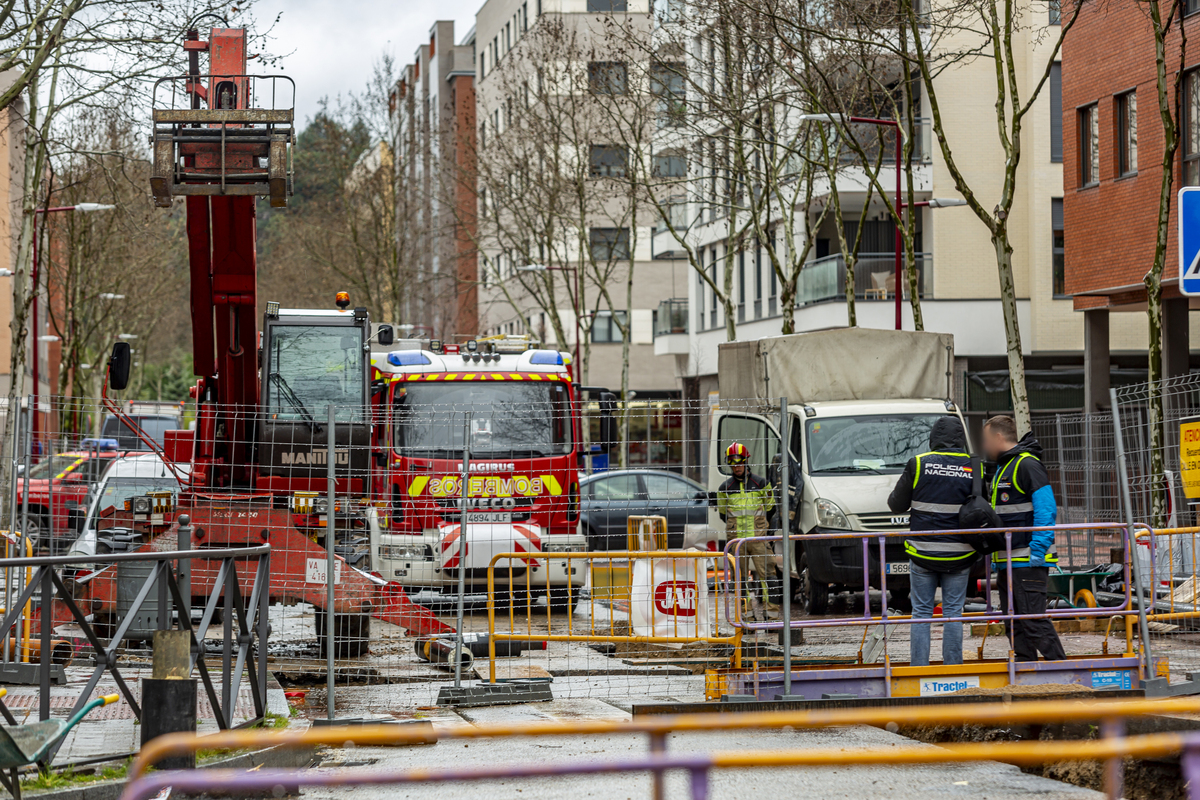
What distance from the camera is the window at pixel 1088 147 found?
92.2 ft

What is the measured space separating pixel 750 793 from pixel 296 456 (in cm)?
920

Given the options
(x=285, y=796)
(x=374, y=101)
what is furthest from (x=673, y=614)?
(x=374, y=101)

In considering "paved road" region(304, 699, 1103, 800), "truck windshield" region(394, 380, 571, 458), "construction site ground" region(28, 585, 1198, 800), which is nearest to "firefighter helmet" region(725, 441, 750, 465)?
"construction site ground" region(28, 585, 1198, 800)

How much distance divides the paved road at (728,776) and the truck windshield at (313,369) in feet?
24.9

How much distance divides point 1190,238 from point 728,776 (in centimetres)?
445

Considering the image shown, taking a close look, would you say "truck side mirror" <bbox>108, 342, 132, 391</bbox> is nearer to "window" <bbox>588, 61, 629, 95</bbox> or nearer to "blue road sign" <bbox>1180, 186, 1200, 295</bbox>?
"blue road sign" <bbox>1180, 186, 1200, 295</bbox>

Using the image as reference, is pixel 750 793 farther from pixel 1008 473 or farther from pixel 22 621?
pixel 22 621

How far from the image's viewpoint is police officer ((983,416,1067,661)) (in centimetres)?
1019

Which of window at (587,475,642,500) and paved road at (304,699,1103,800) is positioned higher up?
window at (587,475,642,500)

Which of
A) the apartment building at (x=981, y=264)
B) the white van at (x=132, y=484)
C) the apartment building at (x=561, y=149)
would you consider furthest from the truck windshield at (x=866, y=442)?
the apartment building at (x=981, y=264)

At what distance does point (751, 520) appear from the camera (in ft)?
43.7

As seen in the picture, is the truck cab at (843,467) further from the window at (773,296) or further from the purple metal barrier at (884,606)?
the window at (773,296)

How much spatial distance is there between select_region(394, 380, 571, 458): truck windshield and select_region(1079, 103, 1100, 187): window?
15437 millimetres

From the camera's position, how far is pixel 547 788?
7.27 meters
